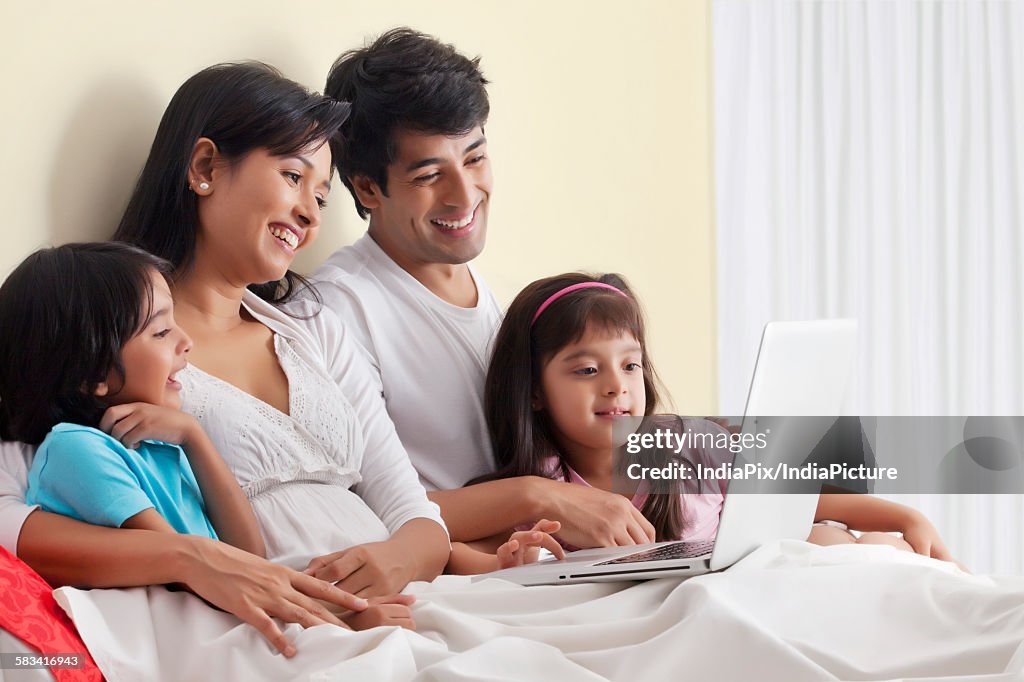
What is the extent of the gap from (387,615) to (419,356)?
0.83 meters

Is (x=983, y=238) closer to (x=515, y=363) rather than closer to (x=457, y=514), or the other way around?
(x=515, y=363)

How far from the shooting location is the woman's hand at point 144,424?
1.41 m

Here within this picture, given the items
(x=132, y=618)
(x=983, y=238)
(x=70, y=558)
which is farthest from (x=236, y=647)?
(x=983, y=238)

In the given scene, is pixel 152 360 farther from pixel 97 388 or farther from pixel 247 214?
pixel 247 214

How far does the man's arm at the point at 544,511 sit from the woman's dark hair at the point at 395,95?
2.05 ft

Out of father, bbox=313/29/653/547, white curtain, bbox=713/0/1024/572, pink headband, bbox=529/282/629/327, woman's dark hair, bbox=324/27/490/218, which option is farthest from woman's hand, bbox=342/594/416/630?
white curtain, bbox=713/0/1024/572

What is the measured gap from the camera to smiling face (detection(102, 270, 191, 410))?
145cm

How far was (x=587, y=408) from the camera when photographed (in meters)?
2.07

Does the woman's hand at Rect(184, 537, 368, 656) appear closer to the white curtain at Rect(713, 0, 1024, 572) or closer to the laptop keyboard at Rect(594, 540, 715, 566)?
the laptop keyboard at Rect(594, 540, 715, 566)

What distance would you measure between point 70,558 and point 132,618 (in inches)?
4.3

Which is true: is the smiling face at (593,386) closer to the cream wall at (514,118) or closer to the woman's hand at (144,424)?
the cream wall at (514,118)

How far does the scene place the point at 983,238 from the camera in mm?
3652

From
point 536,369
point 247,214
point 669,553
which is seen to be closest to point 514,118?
point 536,369

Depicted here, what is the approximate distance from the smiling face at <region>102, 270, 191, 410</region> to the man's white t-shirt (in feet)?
1.87
